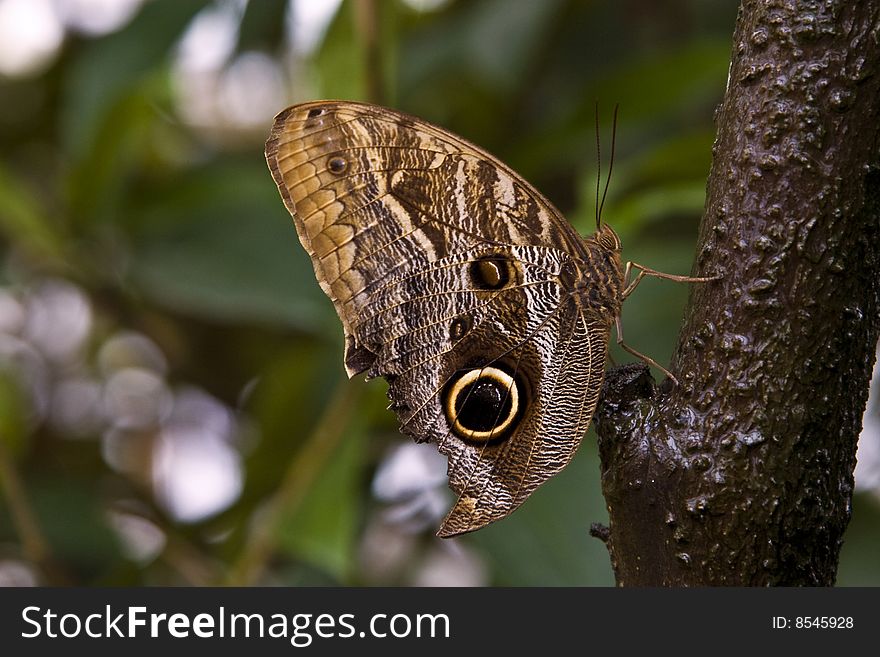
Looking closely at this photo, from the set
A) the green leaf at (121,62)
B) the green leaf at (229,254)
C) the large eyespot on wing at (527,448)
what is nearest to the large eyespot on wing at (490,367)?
the large eyespot on wing at (527,448)

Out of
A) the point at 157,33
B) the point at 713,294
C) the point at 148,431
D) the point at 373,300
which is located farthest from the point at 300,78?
the point at 713,294

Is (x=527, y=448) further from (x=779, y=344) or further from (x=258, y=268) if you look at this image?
(x=258, y=268)

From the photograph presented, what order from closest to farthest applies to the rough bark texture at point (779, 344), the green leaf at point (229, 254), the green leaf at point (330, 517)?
1. the rough bark texture at point (779, 344)
2. the green leaf at point (330, 517)
3. the green leaf at point (229, 254)

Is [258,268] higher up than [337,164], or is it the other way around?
[258,268]

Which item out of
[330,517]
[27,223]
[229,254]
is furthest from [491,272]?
[27,223]

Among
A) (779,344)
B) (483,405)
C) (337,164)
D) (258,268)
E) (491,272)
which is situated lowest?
(779,344)

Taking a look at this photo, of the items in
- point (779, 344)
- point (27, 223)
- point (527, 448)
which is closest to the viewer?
point (779, 344)

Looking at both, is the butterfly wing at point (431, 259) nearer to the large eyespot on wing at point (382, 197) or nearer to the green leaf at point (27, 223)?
the large eyespot on wing at point (382, 197)
